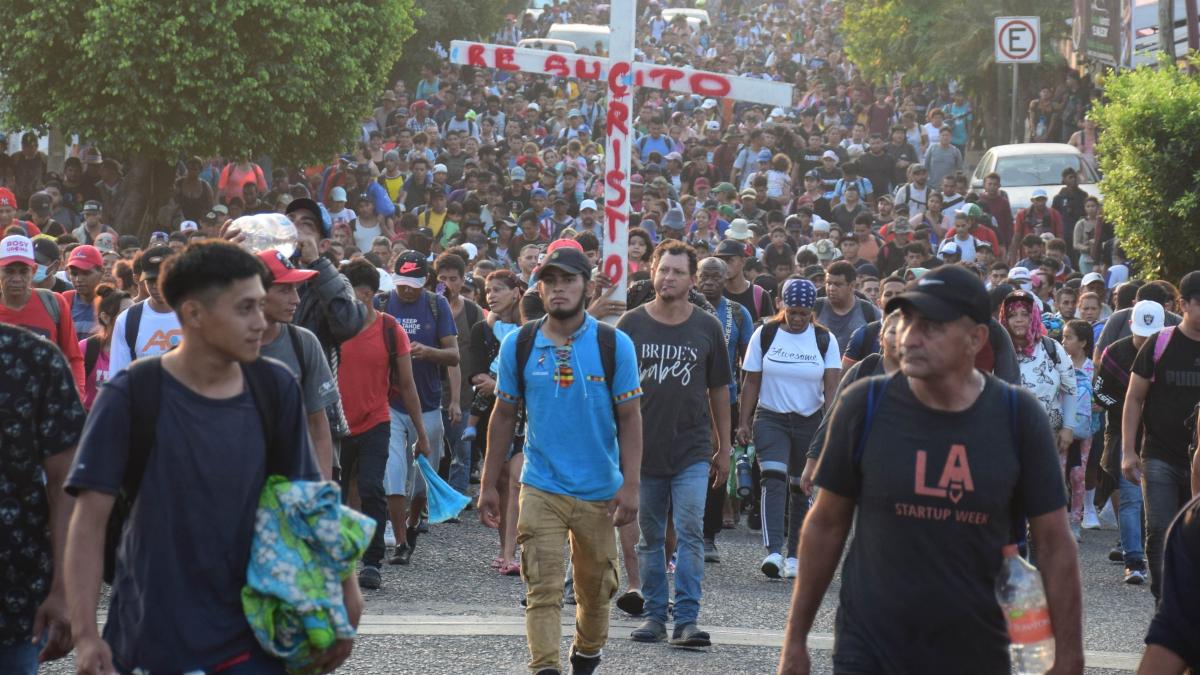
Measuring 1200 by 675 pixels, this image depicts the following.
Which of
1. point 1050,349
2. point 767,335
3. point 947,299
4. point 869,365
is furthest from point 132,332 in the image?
point 1050,349

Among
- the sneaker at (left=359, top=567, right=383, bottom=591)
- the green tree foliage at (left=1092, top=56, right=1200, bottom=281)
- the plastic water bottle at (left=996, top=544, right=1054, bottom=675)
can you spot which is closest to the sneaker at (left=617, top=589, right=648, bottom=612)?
the sneaker at (left=359, top=567, right=383, bottom=591)

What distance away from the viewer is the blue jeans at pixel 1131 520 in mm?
11648

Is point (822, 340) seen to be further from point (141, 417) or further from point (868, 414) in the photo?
point (141, 417)

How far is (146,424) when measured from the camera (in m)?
4.84

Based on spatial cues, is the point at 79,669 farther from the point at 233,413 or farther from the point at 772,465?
the point at 772,465

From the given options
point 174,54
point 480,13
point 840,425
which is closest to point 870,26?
point 480,13

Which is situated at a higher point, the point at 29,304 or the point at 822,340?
the point at 29,304

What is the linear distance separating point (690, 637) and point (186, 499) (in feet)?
14.9

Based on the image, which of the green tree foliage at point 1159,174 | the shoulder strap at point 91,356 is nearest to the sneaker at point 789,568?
the shoulder strap at point 91,356

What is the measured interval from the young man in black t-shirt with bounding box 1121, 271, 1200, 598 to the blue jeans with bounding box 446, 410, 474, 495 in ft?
16.4

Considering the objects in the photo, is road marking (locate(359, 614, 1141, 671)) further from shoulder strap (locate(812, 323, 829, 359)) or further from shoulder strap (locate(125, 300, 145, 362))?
shoulder strap (locate(812, 323, 829, 359))

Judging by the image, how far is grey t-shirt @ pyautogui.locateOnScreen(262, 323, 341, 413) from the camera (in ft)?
22.9

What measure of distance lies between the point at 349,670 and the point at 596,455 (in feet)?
4.83

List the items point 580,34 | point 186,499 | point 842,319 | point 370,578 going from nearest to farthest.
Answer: point 186,499 < point 370,578 < point 842,319 < point 580,34
